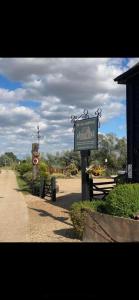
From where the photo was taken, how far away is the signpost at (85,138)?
14.8 m

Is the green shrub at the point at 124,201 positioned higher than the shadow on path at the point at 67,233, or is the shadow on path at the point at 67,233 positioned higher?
the green shrub at the point at 124,201

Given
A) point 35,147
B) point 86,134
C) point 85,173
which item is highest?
point 35,147

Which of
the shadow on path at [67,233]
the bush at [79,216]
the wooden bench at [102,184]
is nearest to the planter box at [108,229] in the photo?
the bush at [79,216]

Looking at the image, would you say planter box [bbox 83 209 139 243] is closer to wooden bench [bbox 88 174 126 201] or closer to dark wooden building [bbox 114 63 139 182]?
wooden bench [bbox 88 174 126 201]

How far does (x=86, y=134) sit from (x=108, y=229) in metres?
4.69

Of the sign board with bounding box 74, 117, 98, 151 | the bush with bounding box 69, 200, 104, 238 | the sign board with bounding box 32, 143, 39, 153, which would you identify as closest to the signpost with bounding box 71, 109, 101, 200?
the sign board with bounding box 74, 117, 98, 151

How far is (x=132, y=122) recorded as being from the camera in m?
16.8

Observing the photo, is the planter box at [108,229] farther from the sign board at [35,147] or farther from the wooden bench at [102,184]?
the sign board at [35,147]

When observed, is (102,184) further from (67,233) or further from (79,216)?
(79,216)

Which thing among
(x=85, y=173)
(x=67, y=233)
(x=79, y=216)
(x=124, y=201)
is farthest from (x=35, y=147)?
(x=124, y=201)

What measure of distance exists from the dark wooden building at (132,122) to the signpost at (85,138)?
6.44 feet
